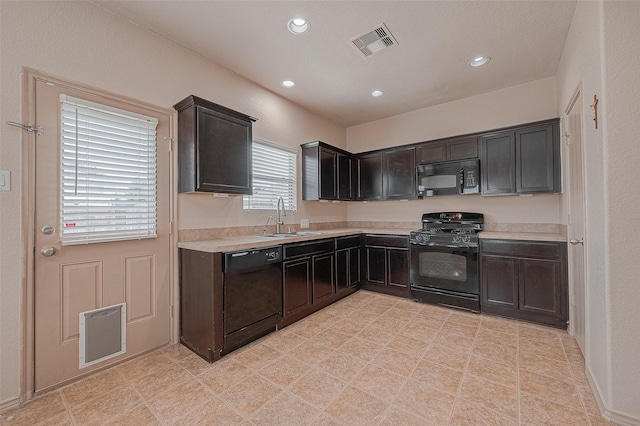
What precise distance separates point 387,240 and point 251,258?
225cm

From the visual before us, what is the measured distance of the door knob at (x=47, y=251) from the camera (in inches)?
76.4

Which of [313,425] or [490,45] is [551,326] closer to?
[313,425]

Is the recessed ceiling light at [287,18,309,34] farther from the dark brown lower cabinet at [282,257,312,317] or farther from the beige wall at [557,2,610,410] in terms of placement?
the dark brown lower cabinet at [282,257,312,317]

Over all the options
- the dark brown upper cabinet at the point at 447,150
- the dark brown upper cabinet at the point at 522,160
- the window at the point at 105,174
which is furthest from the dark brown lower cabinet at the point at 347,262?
the window at the point at 105,174

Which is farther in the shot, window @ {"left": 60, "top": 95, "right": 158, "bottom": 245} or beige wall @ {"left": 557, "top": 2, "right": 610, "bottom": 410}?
window @ {"left": 60, "top": 95, "right": 158, "bottom": 245}

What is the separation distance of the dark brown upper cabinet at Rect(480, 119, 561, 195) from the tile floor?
5.47 ft

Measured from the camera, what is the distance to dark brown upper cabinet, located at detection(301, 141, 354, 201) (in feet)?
13.4

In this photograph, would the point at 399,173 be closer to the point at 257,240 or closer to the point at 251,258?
the point at 257,240

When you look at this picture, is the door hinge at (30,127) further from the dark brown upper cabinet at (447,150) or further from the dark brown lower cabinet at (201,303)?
the dark brown upper cabinet at (447,150)

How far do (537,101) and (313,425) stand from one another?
4.42 meters

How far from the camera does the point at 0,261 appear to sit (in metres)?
1.77

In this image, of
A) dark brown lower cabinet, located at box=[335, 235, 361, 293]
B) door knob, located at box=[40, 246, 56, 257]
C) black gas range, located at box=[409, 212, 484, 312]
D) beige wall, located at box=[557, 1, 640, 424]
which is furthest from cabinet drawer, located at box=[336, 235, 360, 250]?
door knob, located at box=[40, 246, 56, 257]

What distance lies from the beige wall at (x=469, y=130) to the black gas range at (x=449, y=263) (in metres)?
0.27

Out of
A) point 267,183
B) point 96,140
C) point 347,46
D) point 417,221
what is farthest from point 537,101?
point 96,140
